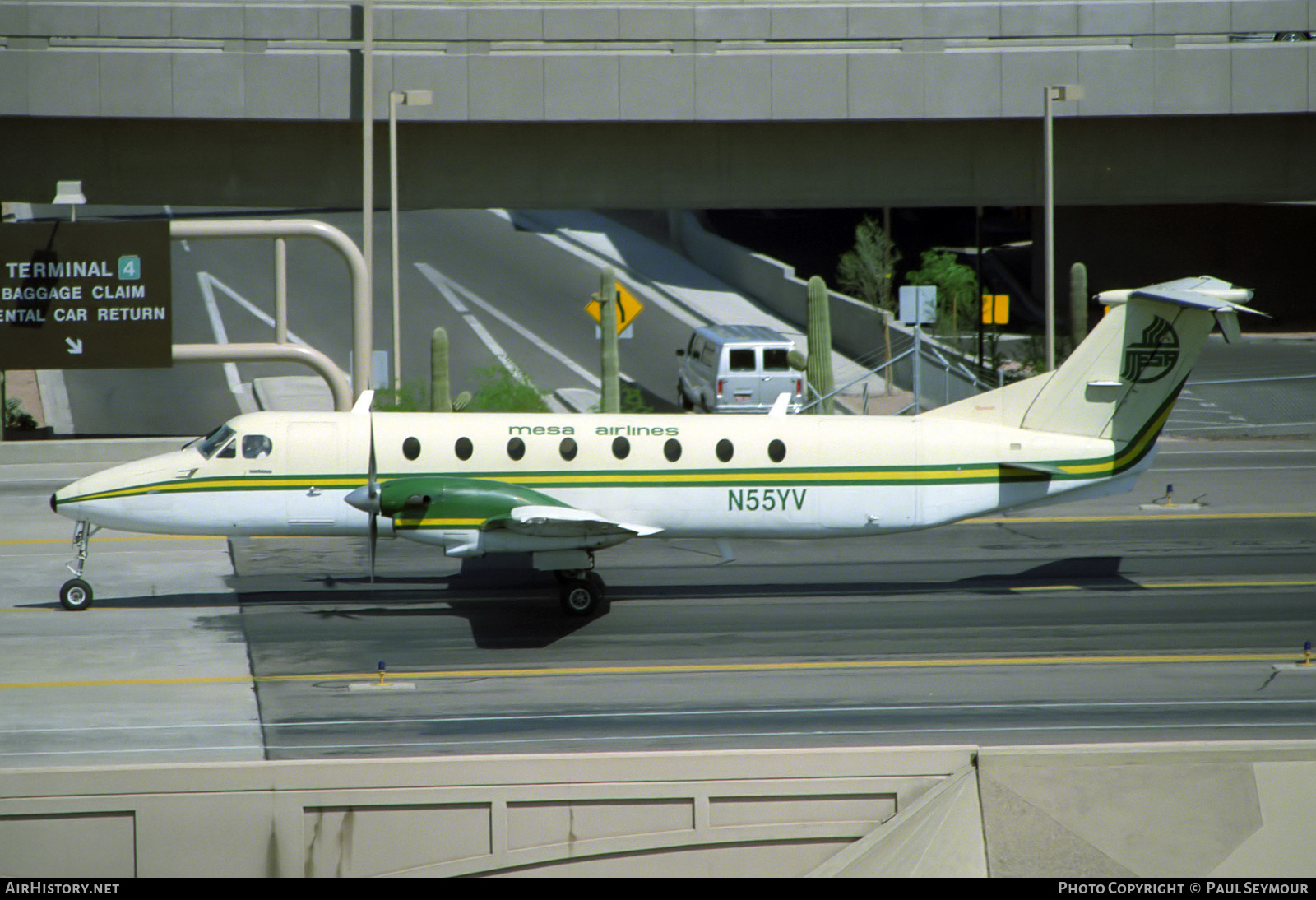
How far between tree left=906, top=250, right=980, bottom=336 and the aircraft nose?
31.4 meters

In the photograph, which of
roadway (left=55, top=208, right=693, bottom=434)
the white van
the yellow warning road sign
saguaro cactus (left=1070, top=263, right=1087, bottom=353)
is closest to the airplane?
the yellow warning road sign

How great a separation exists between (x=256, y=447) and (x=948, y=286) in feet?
111

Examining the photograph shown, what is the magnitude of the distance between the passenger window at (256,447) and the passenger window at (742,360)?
62.9 ft

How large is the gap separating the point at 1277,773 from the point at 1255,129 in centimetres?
3090

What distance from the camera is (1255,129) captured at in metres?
36.8

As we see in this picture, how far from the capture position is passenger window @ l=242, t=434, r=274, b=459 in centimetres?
1938

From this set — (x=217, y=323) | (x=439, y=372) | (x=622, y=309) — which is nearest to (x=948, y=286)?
(x=622, y=309)

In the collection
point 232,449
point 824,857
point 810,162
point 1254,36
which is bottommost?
point 824,857

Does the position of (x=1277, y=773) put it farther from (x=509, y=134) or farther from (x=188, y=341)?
(x=188, y=341)

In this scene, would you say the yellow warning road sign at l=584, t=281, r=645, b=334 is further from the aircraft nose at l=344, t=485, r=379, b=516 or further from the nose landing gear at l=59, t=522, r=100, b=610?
the nose landing gear at l=59, t=522, r=100, b=610

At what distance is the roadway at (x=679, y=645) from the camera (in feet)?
47.3

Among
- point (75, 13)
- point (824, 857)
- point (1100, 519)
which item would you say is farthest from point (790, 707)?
point (75, 13)

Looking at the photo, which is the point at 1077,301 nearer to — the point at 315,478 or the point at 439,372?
the point at 439,372

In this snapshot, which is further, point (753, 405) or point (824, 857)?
point (753, 405)
